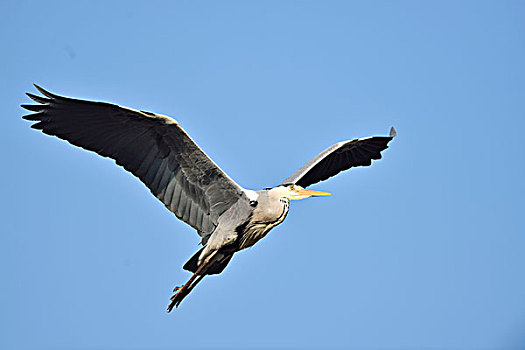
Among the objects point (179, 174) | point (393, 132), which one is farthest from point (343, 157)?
point (179, 174)

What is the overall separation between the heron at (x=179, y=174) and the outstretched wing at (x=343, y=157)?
1.10m

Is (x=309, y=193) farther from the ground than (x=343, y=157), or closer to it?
closer to it

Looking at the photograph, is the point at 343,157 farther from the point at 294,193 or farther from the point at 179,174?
the point at 179,174

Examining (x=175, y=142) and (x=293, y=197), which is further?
(x=293, y=197)

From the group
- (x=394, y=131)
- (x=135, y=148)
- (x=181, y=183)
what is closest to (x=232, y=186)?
(x=181, y=183)

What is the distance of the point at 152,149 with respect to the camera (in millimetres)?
8953

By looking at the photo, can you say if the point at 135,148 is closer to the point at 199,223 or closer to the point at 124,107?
the point at 124,107

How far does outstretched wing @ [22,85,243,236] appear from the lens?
8.49 metres

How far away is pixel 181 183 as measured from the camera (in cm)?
924

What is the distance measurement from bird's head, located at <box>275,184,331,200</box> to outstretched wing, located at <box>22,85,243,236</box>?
1.94ft

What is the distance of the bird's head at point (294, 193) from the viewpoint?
944cm

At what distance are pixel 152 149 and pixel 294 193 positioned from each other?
2.04 m

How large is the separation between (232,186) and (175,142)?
3.27 feet

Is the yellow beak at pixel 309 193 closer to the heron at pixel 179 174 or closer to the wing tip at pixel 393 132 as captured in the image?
the heron at pixel 179 174
